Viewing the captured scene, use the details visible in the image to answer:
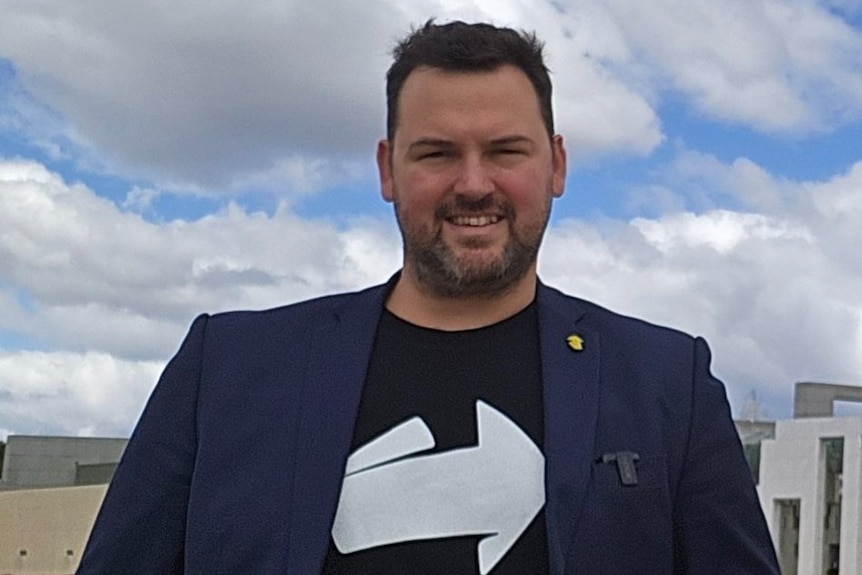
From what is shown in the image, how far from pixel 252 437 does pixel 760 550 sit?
3.20ft

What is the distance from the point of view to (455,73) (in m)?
3.11

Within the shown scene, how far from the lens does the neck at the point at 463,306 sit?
3186mm

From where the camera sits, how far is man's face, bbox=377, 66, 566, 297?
3.03 m

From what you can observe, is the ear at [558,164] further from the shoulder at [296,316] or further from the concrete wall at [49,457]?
the concrete wall at [49,457]

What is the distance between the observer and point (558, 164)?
3188 millimetres

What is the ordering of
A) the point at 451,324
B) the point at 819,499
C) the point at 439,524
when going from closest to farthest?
the point at 439,524 < the point at 451,324 < the point at 819,499

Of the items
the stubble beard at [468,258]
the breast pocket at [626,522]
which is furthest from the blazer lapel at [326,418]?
the breast pocket at [626,522]

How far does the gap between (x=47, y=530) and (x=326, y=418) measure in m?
43.6

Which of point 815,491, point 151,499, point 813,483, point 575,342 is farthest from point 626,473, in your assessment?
point 813,483

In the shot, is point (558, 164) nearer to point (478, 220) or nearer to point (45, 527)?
point (478, 220)

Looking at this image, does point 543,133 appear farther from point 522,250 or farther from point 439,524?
point 439,524

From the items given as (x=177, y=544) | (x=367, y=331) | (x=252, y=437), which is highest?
(x=367, y=331)

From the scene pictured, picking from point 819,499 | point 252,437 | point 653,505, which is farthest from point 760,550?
point 819,499

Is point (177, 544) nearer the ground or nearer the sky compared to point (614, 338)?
nearer the ground
